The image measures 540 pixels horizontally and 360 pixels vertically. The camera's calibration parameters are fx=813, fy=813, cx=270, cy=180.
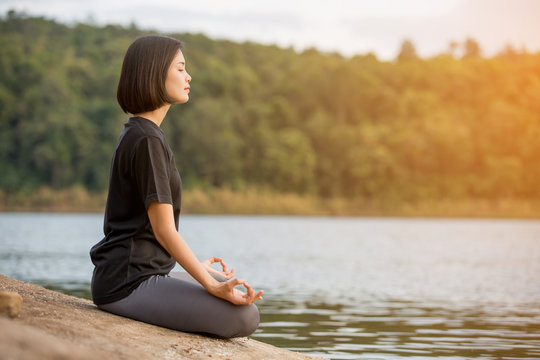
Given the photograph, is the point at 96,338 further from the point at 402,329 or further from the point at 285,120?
the point at 285,120

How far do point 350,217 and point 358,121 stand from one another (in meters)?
15.9

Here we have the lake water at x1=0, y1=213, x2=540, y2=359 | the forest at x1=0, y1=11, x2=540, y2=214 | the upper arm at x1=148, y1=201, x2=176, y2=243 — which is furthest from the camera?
the forest at x1=0, y1=11, x2=540, y2=214

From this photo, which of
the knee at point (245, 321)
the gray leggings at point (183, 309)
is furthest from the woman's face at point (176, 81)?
the knee at point (245, 321)

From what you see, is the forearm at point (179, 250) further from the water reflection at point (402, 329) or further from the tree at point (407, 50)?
the tree at point (407, 50)

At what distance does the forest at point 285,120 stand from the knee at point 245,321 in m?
57.2

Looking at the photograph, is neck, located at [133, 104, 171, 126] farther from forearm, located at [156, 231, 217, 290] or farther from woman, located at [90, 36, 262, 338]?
forearm, located at [156, 231, 217, 290]

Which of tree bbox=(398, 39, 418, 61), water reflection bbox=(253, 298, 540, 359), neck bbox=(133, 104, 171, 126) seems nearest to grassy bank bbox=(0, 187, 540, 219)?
tree bbox=(398, 39, 418, 61)

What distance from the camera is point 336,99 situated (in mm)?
81188

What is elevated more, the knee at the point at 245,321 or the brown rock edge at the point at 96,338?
the knee at the point at 245,321

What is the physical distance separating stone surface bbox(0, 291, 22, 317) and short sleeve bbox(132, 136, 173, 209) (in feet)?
2.40

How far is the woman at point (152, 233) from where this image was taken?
3.95 meters

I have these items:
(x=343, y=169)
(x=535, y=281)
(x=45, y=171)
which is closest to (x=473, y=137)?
(x=343, y=169)

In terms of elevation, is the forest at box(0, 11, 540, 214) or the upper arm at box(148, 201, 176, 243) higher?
the forest at box(0, 11, 540, 214)

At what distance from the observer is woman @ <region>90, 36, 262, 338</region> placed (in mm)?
3945
